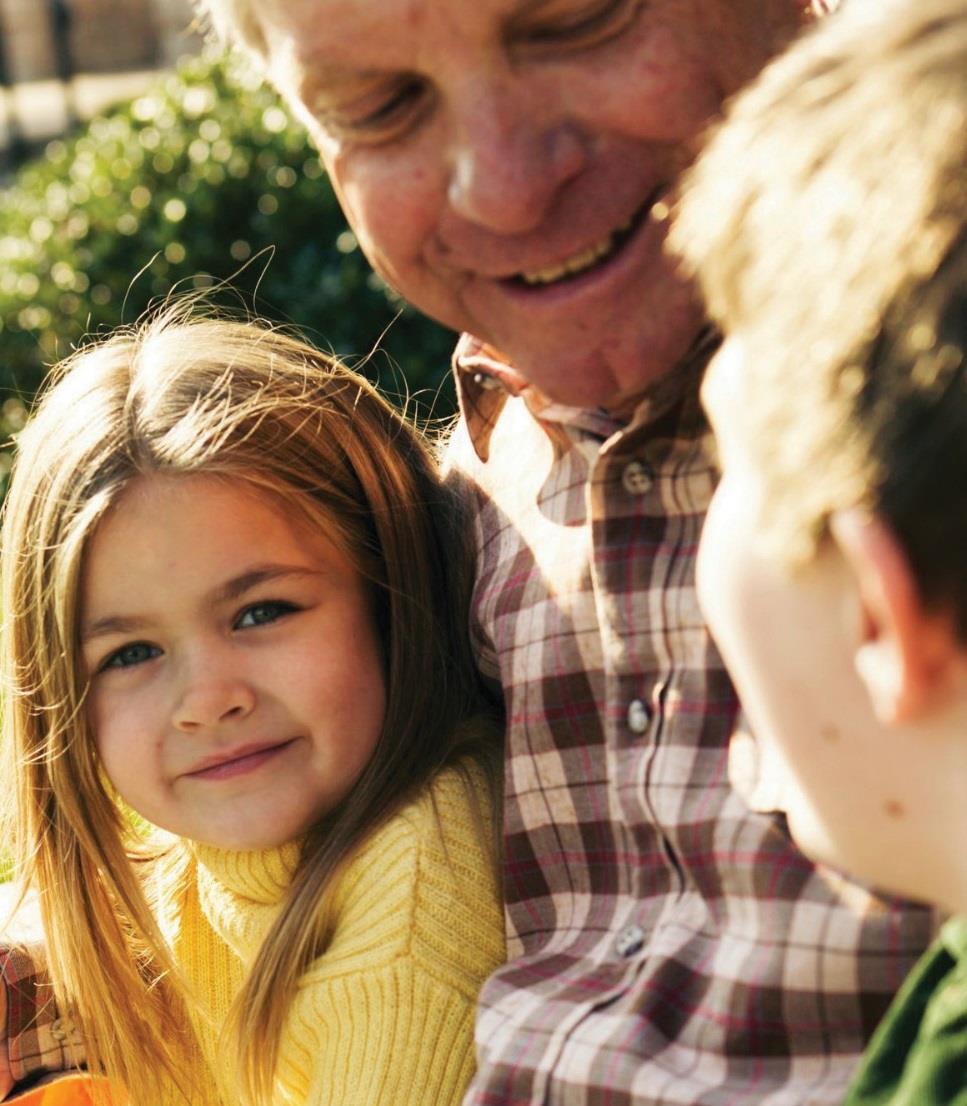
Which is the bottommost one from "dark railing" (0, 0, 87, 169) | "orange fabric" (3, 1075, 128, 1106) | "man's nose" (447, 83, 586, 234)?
"orange fabric" (3, 1075, 128, 1106)

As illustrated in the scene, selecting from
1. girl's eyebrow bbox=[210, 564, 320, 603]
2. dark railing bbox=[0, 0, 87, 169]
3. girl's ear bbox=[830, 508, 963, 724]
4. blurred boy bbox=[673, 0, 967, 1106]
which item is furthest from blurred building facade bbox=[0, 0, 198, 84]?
girl's ear bbox=[830, 508, 963, 724]

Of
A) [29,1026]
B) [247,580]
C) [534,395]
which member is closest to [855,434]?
[534,395]

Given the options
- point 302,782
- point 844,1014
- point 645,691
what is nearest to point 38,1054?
point 302,782

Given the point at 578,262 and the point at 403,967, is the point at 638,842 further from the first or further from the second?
the point at 578,262

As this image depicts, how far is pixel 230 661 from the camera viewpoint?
272 centimetres

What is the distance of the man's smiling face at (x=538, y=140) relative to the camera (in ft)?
6.60

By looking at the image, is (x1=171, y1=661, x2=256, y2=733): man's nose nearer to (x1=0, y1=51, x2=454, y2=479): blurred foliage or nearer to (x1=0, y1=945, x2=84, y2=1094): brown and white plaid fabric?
(x1=0, y1=945, x2=84, y2=1094): brown and white plaid fabric

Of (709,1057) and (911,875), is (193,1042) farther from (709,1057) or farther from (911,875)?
(911,875)

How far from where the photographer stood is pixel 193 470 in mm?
2766

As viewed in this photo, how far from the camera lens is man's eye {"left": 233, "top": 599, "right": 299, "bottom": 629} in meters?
2.76

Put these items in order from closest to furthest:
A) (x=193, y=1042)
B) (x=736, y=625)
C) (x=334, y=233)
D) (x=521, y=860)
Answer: (x=736, y=625)
(x=521, y=860)
(x=193, y=1042)
(x=334, y=233)

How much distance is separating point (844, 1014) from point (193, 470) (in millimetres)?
1308

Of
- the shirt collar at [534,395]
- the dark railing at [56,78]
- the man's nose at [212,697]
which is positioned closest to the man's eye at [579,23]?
the shirt collar at [534,395]

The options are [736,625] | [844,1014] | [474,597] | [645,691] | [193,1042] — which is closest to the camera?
[736,625]
